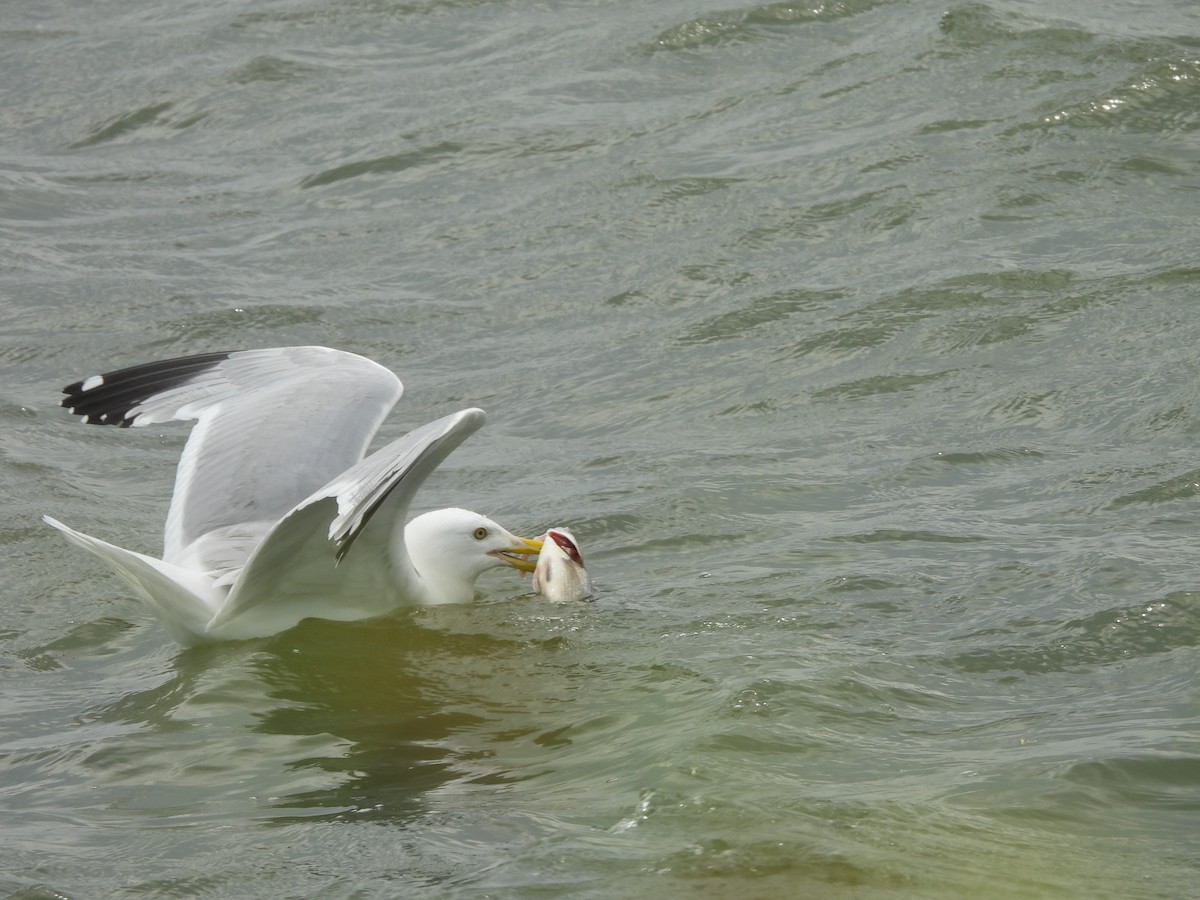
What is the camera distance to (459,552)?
5941 millimetres

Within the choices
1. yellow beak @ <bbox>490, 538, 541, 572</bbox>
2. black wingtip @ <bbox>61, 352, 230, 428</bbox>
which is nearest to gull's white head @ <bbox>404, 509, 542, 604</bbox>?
yellow beak @ <bbox>490, 538, 541, 572</bbox>

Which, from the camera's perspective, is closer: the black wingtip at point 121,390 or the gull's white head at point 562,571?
the gull's white head at point 562,571

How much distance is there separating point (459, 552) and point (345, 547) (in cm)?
129

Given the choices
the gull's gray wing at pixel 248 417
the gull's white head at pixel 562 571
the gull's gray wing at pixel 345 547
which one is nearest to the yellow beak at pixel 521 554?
the gull's white head at pixel 562 571

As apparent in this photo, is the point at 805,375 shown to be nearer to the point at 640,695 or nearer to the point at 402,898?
the point at 640,695

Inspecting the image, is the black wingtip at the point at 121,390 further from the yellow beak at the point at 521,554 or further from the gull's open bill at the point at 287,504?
the yellow beak at the point at 521,554

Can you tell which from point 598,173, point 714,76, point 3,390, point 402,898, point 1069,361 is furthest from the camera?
point 714,76

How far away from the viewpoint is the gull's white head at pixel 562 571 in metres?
5.59

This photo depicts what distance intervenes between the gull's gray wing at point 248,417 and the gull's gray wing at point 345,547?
0.30 meters

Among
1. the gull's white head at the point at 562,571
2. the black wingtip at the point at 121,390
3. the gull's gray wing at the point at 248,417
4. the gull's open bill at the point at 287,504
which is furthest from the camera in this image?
the black wingtip at the point at 121,390

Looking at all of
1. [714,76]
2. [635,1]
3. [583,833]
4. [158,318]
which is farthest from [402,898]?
[635,1]

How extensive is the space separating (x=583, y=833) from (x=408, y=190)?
23.5 ft

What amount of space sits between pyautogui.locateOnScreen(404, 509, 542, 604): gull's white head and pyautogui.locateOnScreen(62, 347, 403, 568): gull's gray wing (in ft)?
1.26

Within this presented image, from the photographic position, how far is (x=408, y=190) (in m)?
10.4
